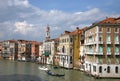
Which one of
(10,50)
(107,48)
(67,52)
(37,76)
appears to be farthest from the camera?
(10,50)

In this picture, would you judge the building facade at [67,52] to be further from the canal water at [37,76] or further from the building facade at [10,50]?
the building facade at [10,50]

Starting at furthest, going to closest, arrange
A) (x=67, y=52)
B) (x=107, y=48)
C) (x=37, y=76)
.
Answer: (x=67, y=52) → (x=37, y=76) → (x=107, y=48)

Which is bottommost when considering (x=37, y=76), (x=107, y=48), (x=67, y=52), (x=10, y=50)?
(x=37, y=76)

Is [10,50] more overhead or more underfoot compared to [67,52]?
more overhead

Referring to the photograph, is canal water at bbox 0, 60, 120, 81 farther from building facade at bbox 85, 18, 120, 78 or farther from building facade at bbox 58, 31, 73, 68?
building facade at bbox 58, 31, 73, 68

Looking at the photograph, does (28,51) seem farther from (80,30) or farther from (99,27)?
(99,27)

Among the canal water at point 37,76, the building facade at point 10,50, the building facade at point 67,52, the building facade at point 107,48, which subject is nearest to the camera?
the canal water at point 37,76

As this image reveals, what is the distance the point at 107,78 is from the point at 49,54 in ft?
120

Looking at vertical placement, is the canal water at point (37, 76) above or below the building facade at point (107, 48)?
below

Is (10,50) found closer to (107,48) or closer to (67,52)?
(67,52)

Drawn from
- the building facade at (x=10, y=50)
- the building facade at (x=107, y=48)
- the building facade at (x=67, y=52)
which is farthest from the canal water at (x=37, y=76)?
the building facade at (x=10, y=50)

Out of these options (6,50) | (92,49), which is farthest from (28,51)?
(92,49)

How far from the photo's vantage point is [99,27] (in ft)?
122

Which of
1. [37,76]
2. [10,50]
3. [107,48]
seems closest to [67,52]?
[37,76]
